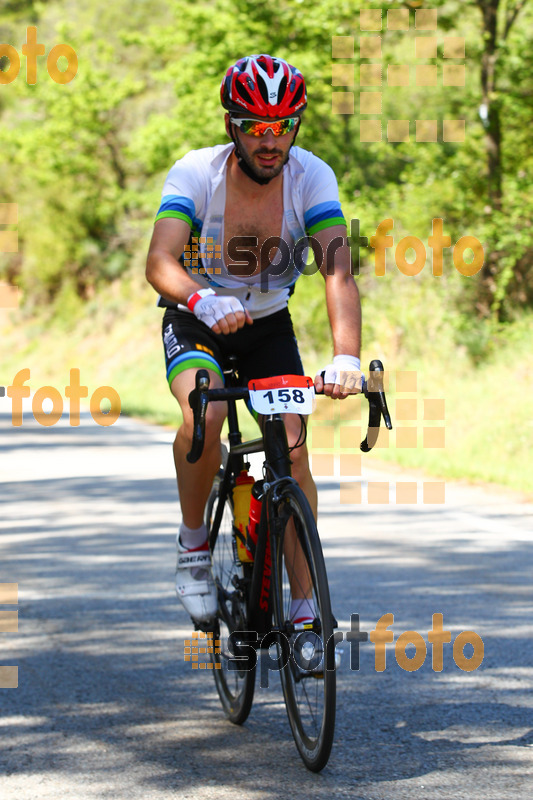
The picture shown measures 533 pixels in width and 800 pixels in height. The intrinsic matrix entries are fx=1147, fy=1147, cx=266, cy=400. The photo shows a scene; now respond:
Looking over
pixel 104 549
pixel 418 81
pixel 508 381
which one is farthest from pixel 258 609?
pixel 418 81

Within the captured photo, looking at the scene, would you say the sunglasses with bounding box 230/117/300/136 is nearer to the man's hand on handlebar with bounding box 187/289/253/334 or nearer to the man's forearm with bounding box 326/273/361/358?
the man's forearm with bounding box 326/273/361/358

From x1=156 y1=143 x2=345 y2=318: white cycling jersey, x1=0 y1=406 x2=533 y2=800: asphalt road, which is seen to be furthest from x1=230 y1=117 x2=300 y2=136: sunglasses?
x1=0 y1=406 x2=533 y2=800: asphalt road

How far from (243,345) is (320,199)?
59cm

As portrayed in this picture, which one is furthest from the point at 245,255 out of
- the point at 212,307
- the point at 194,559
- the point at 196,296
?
the point at 194,559

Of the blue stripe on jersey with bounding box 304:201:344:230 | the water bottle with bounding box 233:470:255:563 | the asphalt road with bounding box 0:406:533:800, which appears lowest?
the asphalt road with bounding box 0:406:533:800

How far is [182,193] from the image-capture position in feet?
12.6

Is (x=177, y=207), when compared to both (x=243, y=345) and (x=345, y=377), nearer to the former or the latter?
(x=243, y=345)

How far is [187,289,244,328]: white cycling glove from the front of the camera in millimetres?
3330

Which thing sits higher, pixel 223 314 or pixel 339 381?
pixel 223 314

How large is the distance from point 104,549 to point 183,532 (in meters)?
3.42

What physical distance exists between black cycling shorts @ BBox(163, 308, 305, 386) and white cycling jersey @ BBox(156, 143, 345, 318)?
0.29ft

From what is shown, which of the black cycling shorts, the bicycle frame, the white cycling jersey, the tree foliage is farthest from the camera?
the tree foliage

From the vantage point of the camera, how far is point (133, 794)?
328 cm

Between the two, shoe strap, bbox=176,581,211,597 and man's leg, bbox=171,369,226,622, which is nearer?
man's leg, bbox=171,369,226,622
